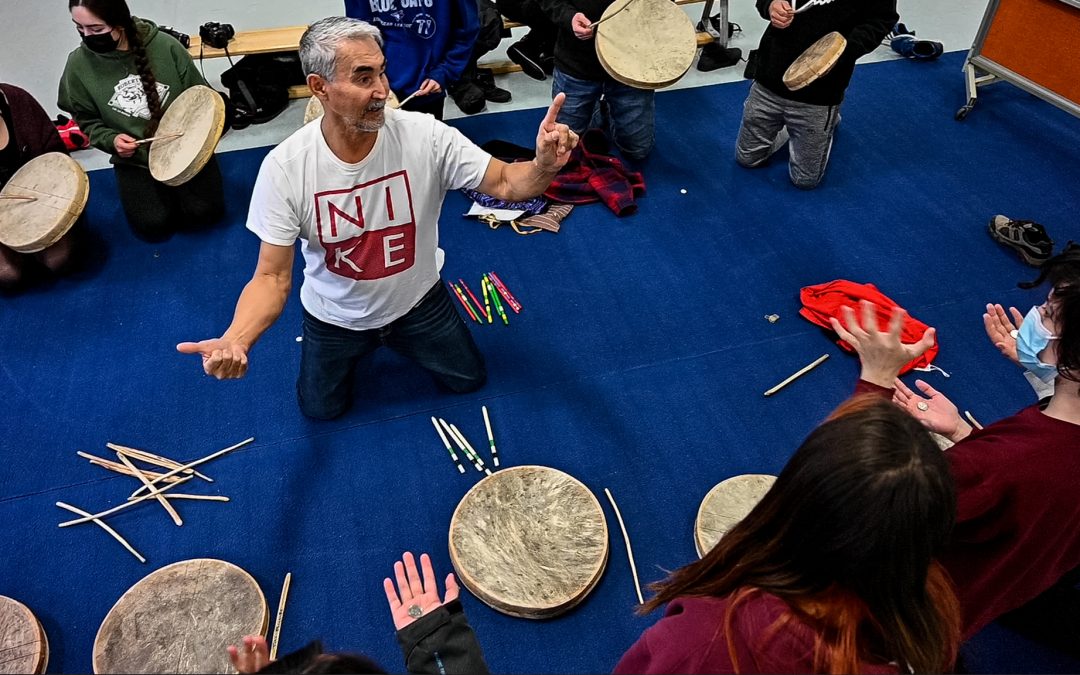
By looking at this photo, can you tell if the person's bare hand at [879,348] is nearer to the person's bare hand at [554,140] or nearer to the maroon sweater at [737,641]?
the maroon sweater at [737,641]

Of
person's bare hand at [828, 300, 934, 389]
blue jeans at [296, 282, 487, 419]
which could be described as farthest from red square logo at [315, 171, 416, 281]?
person's bare hand at [828, 300, 934, 389]

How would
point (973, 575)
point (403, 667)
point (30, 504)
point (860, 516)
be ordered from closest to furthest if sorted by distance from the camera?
1. point (860, 516)
2. point (973, 575)
3. point (403, 667)
4. point (30, 504)

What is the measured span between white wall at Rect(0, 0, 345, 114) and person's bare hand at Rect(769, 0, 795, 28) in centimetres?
430

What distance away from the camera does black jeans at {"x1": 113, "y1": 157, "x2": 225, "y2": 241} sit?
4148mm

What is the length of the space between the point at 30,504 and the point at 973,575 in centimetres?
346

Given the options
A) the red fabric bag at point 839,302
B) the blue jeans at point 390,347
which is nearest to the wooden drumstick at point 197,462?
the blue jeans at point 390,347

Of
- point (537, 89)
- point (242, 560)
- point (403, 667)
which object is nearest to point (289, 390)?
point (242, 560)

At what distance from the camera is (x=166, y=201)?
422cm

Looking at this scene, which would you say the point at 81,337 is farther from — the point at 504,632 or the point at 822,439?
the point at 822,439

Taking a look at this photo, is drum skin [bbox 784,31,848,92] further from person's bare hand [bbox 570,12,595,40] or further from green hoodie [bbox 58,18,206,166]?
green hoodie [bbox 58,18,206,166]

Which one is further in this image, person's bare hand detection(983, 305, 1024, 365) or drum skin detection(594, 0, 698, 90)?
drum skin detection(594, 0, 698, 90)

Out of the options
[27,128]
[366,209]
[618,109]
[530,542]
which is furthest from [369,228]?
[27,128]

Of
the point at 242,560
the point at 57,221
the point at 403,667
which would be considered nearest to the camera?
the point at 403,667

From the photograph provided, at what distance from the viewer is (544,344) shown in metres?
3.60
